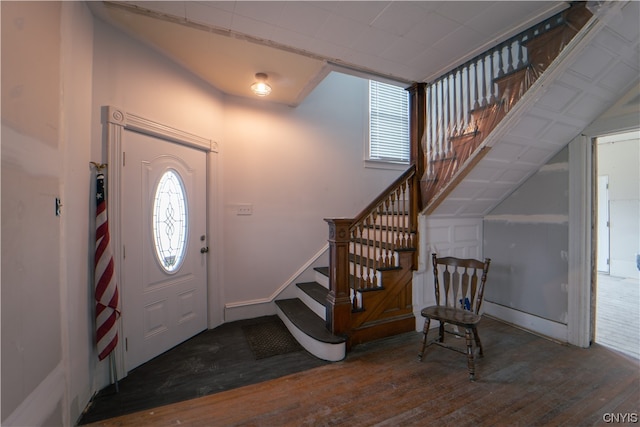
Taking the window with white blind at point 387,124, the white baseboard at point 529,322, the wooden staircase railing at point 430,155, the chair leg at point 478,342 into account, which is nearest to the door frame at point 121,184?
the wooden staircase railing at point 430,155

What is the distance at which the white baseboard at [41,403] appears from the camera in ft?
3.78

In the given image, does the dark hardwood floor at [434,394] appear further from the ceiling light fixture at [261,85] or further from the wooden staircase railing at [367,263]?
the ceiling light fixture at [261,85]

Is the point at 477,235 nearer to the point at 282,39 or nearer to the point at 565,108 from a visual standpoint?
the point at 565,108

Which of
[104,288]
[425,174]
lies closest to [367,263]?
[425,174]

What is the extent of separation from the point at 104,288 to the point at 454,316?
2.75m

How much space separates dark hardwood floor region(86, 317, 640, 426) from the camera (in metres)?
1.67

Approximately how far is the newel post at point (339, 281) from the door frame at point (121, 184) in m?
1.42

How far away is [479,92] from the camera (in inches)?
91.7

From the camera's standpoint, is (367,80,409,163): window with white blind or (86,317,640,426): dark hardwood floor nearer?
(86,317,640,426): dark hardwood floor

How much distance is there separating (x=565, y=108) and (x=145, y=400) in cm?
397

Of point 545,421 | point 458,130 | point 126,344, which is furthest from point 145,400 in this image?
point 458,130

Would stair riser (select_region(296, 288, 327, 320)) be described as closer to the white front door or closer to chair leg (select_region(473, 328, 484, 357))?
the white front door

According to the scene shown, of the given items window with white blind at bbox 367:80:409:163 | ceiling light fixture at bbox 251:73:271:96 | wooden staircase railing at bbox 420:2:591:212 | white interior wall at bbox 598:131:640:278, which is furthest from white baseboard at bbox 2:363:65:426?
white interior wall at bbox 598:131:640:278

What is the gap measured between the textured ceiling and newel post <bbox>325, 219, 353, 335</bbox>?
1.53 meters
